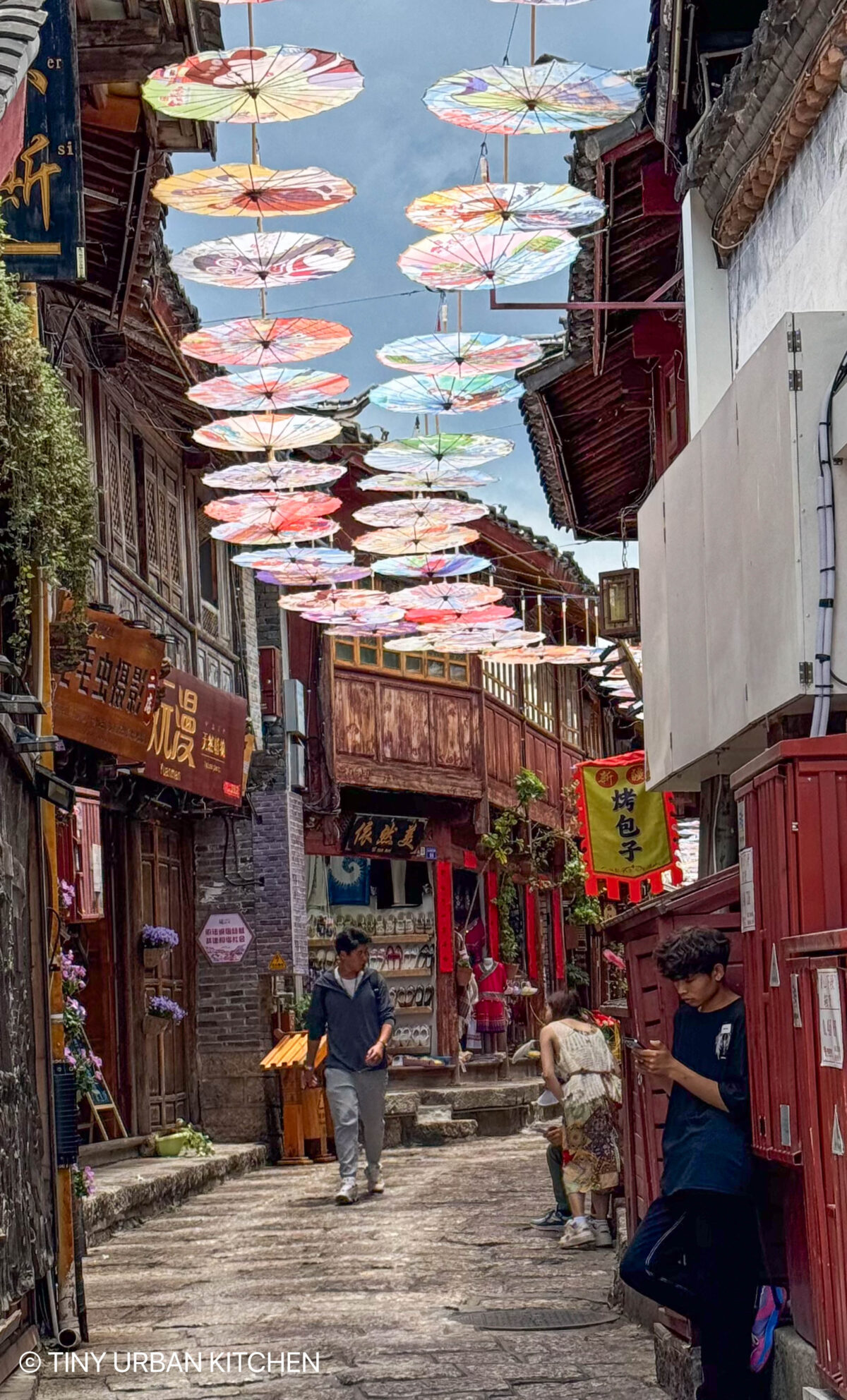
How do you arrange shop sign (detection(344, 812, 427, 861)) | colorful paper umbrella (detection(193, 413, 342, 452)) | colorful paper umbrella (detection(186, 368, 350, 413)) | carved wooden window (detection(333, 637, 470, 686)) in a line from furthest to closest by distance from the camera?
1. shop sign (detection(344, 812, 427, 861))
2. carved wooden window (detection(333, 637, 470, 686))
3. colorful paper umbrella (detection(193, 413, 342, 452))
4. colorful paper umbrella (detection(186, 368, 350, 413))

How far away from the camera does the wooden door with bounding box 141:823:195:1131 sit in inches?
707

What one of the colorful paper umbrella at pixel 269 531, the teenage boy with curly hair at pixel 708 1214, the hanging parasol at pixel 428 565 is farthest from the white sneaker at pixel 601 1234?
the hanging parasol at pixel 428 565

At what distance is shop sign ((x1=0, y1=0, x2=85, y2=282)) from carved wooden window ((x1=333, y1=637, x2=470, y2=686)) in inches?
601

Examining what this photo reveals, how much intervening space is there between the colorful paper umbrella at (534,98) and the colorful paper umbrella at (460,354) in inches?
97.3

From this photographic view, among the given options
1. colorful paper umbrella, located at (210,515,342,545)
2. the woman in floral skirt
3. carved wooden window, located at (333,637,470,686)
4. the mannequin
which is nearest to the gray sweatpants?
the woman in floral skirt

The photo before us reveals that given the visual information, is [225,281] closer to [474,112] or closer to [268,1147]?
[474,112]

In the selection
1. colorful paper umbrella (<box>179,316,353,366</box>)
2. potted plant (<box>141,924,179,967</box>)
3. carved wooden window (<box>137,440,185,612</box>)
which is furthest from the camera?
carved wooden window (<box>137,440,185,612</box>)

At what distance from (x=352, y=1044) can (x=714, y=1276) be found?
26.1 feet

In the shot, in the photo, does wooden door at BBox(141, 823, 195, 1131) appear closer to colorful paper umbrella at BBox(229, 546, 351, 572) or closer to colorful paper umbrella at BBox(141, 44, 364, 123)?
colorful paper umbrella at BBox(229, 546, 351, 572)

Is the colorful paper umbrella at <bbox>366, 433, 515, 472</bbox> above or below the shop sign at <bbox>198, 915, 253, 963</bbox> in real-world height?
above

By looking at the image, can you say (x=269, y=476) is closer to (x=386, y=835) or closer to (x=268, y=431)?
(x=268, y=431)

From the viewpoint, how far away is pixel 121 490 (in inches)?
647

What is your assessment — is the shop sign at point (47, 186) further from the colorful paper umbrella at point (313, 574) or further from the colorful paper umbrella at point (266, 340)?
the colorful paper umbrella at point (313, 574)

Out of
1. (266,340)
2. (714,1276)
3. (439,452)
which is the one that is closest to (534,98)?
(266,340)
